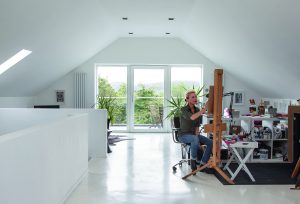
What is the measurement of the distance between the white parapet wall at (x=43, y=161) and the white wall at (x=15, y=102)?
3.49 metres

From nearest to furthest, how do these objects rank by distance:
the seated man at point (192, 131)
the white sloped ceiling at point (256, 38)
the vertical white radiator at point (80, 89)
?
the white sloped ceiling at point (256, 38) → the seated man at point (192, 131) → the vertical white radiator at point (80, 89)

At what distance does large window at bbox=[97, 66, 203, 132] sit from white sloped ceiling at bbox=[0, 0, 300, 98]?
3.19 ft

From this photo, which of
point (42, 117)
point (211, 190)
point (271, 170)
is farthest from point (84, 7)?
point (271, 170)

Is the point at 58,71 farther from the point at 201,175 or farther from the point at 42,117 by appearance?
the point at 201,175

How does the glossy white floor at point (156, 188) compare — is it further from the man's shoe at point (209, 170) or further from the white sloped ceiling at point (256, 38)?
the white sloped ceiling at point (256, 38)

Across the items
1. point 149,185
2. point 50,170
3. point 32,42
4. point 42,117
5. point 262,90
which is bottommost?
point 149,185

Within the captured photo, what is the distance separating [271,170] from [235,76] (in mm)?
4326

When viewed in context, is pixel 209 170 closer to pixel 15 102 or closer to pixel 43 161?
pixel 43 161

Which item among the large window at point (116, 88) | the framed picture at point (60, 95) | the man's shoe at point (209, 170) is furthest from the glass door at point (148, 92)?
the man's shoe at point (209, 170)

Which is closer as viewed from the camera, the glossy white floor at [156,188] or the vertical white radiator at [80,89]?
the glossy white floor at [156,188]

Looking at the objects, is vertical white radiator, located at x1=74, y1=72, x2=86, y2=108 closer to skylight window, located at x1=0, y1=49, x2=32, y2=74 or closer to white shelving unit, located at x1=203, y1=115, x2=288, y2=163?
skylight window, located at x1=0, y1=49, x2=32, y2=74

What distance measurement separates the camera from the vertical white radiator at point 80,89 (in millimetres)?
8805

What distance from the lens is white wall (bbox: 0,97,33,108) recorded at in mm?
6734

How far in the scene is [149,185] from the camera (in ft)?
12.9
